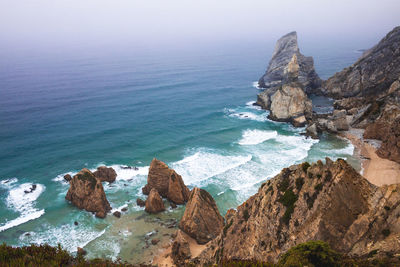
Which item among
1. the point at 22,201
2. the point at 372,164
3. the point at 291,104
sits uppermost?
the point at 291,104

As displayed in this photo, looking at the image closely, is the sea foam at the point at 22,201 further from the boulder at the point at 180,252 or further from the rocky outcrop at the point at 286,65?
the rocky outcrop at the point at 286,65

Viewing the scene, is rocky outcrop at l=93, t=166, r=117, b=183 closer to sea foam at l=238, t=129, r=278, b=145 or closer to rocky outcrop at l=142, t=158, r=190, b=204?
rocky outcrop at l=142, t=158, r=190, b=204

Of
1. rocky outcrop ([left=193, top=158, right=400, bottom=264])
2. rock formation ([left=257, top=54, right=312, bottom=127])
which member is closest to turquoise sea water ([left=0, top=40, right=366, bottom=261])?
rock formation ([left=257, top=54, right=312, bottom=127])

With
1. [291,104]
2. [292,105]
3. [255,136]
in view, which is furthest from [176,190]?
[291,104]

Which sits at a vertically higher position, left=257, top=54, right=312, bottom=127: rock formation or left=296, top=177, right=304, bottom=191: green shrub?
left=296, top=177, right=304, bottom=191: green shrub

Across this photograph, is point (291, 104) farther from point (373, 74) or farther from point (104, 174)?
point (104, 174)

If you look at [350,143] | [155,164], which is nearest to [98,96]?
[155,164]

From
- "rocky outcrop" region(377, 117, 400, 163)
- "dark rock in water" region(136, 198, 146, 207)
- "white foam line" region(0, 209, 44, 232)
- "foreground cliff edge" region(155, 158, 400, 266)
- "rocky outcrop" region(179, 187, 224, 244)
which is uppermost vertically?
"foreground cliff edge" region(155, 158, 400, 266)
